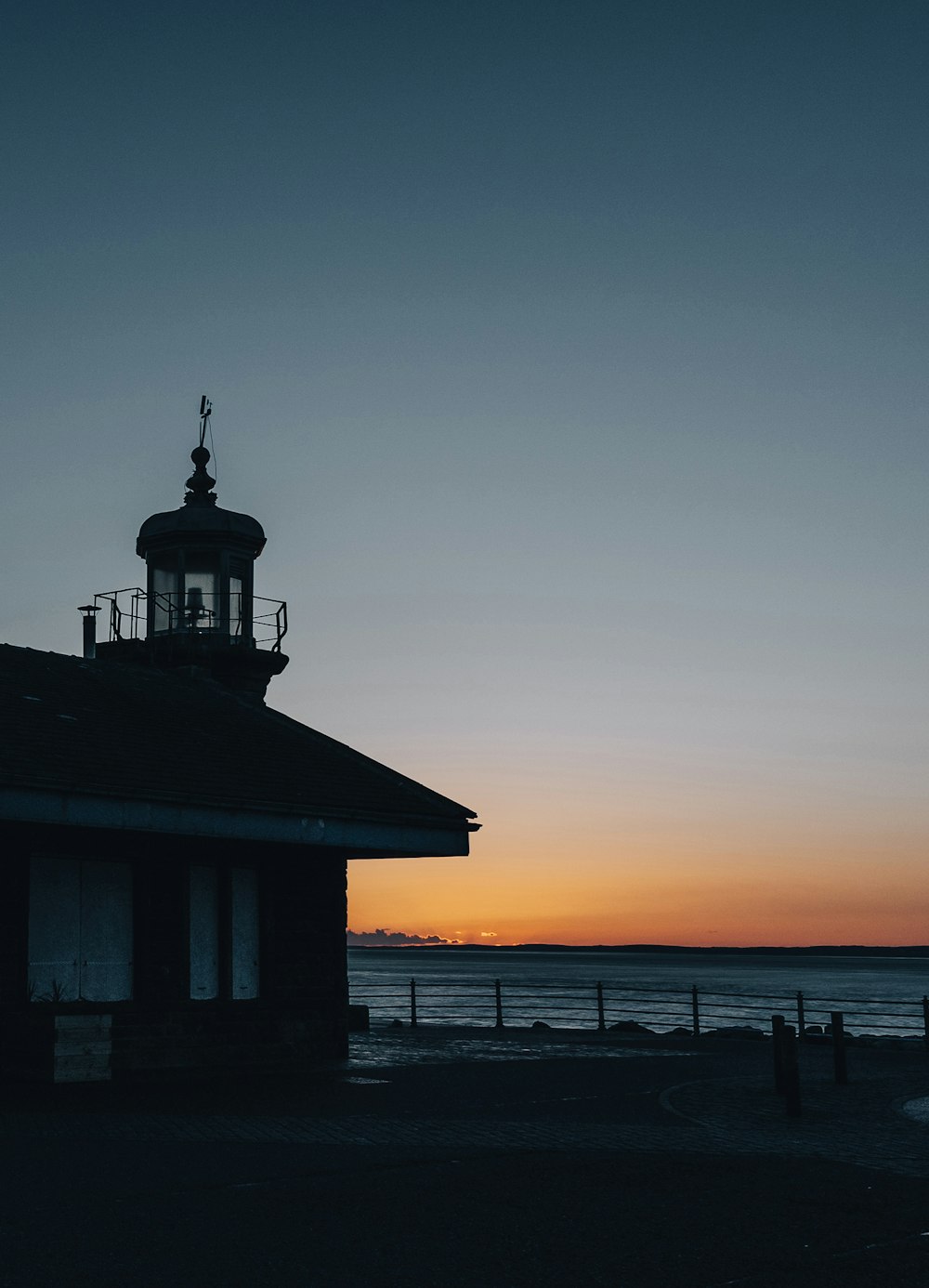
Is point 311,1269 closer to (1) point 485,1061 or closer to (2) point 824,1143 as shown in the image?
(2) point 824,1143

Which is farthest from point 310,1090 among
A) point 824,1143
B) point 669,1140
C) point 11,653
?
point 11,653

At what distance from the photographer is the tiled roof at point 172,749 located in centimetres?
1716

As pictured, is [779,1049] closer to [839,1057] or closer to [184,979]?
[839,1057]

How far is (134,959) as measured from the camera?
698 inches

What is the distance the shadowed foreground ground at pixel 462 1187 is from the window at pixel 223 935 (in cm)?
297

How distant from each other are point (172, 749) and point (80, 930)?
319 centimetres

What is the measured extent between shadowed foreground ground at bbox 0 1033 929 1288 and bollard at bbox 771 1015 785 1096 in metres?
0.31

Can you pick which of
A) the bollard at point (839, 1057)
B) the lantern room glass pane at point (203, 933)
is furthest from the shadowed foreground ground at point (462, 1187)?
the lantern room glass pane at point (203, 933)

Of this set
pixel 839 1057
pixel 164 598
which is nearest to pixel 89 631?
pixel 164 598

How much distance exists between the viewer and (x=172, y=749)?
64.1ft

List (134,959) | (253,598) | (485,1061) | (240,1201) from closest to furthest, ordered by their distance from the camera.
Result: 1. (240,1201)
2. (134,959)
3. (485,1061)
4. (253,598)

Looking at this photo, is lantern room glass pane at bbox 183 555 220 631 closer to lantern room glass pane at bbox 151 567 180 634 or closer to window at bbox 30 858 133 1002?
lantern room glass pane at bbox 151 567 180 634

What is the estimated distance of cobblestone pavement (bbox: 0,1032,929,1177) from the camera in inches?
453

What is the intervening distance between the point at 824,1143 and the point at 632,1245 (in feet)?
14.9
